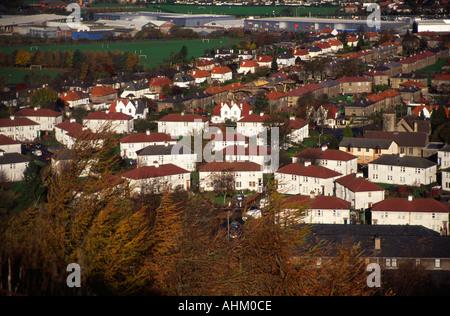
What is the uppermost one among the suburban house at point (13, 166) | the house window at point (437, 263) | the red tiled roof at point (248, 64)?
the red tiled roof at point (248, 64)

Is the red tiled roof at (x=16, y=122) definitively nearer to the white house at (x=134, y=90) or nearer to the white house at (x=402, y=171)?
the white house at (x=134, y=90)

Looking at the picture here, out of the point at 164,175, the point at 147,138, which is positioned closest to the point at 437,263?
the point at 164,175

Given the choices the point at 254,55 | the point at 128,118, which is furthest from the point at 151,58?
the point at 128,118

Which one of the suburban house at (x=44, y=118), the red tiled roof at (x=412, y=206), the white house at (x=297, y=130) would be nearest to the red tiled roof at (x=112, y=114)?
the suburban house at (x=44, y=118)

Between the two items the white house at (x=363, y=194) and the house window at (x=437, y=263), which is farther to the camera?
the white house at (x=363, y=194)

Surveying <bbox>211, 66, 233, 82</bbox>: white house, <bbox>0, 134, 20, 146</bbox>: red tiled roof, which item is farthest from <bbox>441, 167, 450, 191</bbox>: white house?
<bbox>211, 66, 233, 82</bbox>: white house
